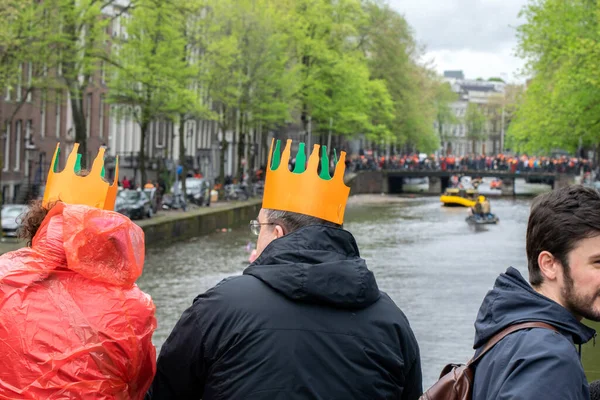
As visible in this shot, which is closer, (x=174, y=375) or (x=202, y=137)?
(x=174, y=375)

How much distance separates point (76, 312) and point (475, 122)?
589 ft

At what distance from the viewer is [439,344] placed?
1711 centimetres

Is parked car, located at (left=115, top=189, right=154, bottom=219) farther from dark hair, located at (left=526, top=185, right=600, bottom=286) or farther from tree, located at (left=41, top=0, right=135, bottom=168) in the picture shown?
dark hair, located at (left=526, top=185, right=600, bottom=286)

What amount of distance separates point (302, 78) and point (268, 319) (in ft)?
199

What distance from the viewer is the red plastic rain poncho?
400 cm

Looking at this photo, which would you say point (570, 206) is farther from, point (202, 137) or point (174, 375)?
point (202, 137)

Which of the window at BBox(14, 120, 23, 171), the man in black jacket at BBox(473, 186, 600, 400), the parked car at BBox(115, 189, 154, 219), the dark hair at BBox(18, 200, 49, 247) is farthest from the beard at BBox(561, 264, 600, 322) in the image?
the window at BBox(14, 120, 23, 171)

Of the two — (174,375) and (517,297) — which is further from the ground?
(517,297)

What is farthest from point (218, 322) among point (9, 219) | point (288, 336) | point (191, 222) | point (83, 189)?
point (191, 222)

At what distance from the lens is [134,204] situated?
38.8 metres

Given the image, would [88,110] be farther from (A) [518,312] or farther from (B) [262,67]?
(A) [518,312]

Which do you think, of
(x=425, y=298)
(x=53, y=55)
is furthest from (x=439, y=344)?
(x=53, y=55)

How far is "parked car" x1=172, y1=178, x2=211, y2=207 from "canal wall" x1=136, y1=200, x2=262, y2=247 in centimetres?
77

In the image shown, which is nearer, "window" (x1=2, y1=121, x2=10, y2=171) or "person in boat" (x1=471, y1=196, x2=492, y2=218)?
"window" (x1=2, y1=121, x2=10, y2=171)
